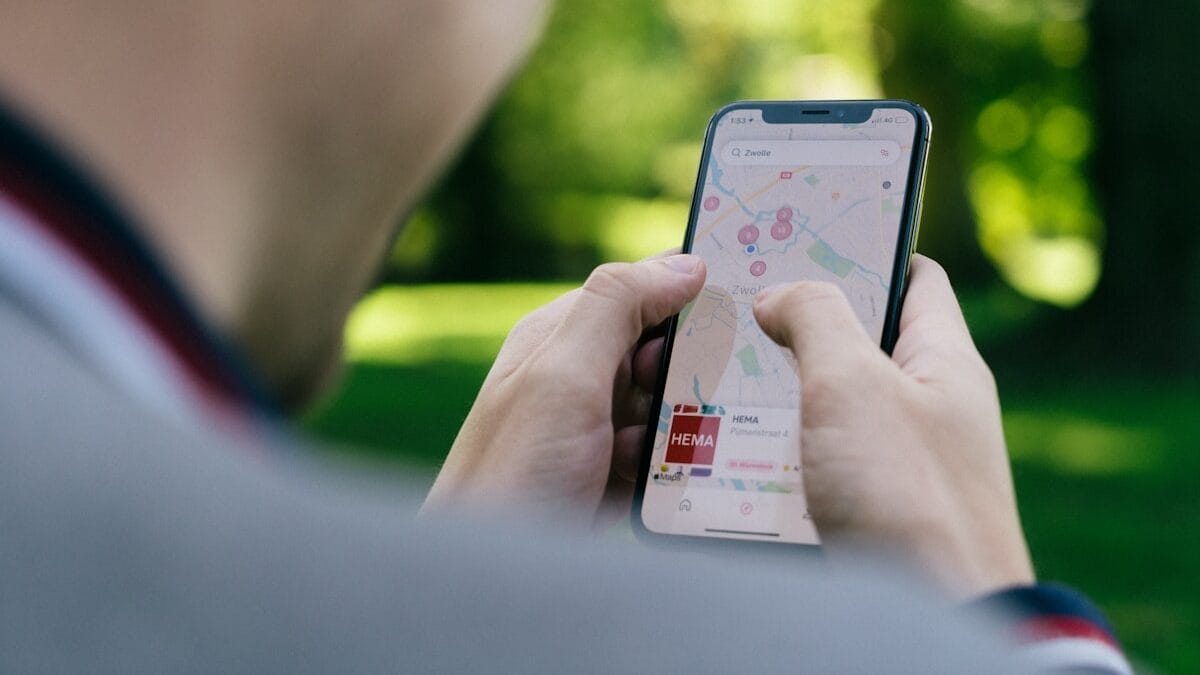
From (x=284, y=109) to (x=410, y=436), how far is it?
587 centimetres

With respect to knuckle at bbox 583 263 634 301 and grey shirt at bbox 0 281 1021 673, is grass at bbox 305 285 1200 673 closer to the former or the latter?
knuckle at bbox 583 263 634 301

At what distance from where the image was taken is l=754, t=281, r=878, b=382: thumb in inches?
56.9

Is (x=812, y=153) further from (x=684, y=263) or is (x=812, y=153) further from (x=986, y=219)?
(x=986, y=219)

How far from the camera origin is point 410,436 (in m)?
6.41

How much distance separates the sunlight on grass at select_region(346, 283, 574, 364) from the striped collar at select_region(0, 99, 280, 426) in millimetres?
6512

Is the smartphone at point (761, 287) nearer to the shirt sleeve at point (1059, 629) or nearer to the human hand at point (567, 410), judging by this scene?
the human hand at point (567, 410)

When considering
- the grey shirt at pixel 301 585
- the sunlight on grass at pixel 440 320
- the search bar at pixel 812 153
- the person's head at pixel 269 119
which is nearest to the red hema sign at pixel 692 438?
the search bar at pixel 812 153

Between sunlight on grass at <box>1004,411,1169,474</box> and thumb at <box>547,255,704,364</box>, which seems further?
sunlight on grass at <box>1004,411,1169,474</box>

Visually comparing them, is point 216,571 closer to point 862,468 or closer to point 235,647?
point 235,647

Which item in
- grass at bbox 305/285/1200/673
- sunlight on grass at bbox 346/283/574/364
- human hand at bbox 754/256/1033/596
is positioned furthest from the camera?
sunlight on grass at bbox 346/283/574/364

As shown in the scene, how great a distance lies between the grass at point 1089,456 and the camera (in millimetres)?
4027

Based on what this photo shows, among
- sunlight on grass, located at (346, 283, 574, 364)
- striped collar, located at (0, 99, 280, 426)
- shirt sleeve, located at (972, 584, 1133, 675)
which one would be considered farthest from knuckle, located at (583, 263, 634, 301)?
sunlight on grass, located at (346, 283, 574, 364)

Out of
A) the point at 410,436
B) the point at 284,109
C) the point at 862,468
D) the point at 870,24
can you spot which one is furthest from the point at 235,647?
the point at 870,24

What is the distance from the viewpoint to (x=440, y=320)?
12688 millimetres
